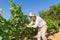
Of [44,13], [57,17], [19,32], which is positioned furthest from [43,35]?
[44,13]

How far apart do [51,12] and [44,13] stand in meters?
1.57

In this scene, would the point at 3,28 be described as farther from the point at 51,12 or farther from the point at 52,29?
the point at 51,12

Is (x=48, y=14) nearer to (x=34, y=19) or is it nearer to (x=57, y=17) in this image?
(x=57, y=17)

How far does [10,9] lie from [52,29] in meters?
3.85

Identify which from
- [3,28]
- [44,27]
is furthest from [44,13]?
[3,28]

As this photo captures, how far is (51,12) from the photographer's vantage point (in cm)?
2753

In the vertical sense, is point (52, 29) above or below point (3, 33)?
above

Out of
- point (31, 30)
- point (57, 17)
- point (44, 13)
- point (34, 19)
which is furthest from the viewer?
point (44, 13)

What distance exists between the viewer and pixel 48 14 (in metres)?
27.6

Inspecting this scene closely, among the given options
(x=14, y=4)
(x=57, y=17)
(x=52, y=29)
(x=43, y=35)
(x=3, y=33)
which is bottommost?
(x=3, y=33)

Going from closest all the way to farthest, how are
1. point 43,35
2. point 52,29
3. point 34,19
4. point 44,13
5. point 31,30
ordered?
point 34,19, point 43,35, point 31,30, point 52,29, point 44,13

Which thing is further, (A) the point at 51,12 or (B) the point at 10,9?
(A) the point at 51,12

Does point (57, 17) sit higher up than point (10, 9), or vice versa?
point (57, 17)

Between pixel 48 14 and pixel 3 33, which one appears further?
pixel 48 14
